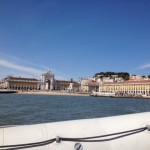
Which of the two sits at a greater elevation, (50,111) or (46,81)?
(46,81)

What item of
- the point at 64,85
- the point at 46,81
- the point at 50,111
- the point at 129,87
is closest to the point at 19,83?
the point at 46,81

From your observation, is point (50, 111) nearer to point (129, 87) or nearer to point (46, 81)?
point (129, 87)

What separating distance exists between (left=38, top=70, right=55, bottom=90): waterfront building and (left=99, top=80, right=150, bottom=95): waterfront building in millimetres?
27153

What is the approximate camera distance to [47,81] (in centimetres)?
15512

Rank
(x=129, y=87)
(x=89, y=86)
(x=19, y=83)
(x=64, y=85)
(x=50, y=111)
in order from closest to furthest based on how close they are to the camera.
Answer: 1. (x=50, y=111)
2. (x=129, y=87)
3. (x=89, y=86)
4. (x=19, y=83)
5. (x=64, y=85)

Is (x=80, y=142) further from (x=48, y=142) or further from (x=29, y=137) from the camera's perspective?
(x=29, y=137)

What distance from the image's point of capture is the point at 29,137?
2.64 m

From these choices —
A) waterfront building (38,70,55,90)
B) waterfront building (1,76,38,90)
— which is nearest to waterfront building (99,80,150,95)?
waterfront building (38,70,55,90)

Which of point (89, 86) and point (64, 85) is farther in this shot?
point (64, 85)

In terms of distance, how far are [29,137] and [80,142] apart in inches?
20.1

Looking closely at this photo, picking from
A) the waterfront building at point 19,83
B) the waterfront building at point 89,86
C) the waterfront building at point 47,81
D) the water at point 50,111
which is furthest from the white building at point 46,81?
the water at point 50,111

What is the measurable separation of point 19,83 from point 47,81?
45.5ft

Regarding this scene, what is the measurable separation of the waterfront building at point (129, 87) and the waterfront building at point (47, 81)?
27153mm

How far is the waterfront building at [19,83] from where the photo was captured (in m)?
154
